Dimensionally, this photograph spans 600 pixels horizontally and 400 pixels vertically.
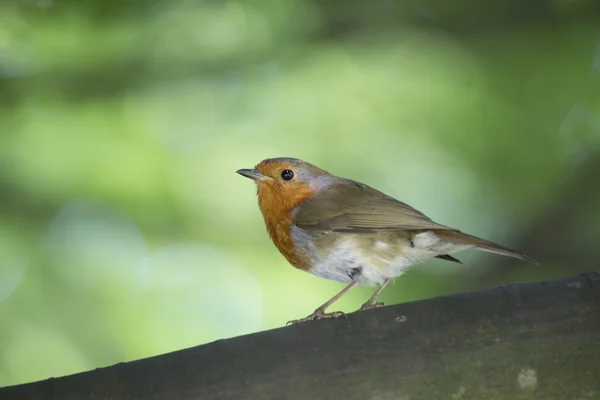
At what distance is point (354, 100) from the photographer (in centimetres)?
571

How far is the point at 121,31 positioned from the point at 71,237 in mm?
1378

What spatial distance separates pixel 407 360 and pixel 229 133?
3708 mm

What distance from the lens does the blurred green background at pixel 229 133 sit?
5137 millimetres

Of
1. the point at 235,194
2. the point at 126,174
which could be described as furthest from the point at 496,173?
the point at 126,174

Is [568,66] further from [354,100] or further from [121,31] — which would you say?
[121,31]

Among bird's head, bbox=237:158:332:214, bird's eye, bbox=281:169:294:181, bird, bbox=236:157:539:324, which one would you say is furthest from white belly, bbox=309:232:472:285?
bird's eye, bbox=281:169:294:181

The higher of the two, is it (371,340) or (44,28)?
(44,28)

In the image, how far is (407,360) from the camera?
219 cm

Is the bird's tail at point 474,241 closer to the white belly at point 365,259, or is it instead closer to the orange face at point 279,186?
the white belly at point 365,259

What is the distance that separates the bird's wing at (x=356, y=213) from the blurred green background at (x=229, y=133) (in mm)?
1122

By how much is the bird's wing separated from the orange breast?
0.06 m

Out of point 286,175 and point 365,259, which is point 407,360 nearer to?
point 365,259

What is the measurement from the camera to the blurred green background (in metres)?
5.14

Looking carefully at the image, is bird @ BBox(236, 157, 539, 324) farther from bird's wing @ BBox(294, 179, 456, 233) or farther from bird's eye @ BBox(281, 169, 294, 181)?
bird's eye @ BBox(281, 169, 294, 181)
